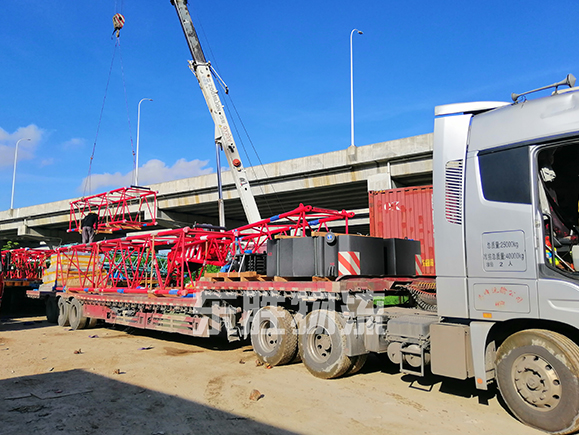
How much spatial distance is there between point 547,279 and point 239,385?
440 centimetres

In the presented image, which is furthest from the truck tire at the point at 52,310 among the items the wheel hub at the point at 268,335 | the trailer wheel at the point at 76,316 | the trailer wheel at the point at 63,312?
the wheel hub at the point at 268,335

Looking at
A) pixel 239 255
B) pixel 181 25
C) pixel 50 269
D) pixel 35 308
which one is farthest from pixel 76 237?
pixel 239 255

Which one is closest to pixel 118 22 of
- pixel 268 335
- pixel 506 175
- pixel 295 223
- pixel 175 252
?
pixel 175 252

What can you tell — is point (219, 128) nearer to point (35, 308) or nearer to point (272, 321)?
point (272, 321)

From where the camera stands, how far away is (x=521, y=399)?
188 inches

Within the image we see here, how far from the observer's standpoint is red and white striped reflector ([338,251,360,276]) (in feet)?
23.6

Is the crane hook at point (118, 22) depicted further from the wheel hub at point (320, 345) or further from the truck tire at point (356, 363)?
the truck tire at point (356, 363)

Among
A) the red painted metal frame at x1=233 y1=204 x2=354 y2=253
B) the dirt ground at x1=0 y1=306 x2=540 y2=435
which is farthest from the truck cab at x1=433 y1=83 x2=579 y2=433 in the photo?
the red painted metal frame at x1=233 y1=204 x2=354 y2=253

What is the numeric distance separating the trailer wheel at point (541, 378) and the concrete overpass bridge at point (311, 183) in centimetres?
1568

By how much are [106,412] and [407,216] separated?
7996 mm

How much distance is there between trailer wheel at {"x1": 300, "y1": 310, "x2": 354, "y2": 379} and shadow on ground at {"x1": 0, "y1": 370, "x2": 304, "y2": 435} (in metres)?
1.58

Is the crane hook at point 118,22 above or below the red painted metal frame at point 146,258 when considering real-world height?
above

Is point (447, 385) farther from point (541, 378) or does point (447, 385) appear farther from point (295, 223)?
point (295, 223)

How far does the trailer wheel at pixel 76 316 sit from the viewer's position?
45.4 ft
